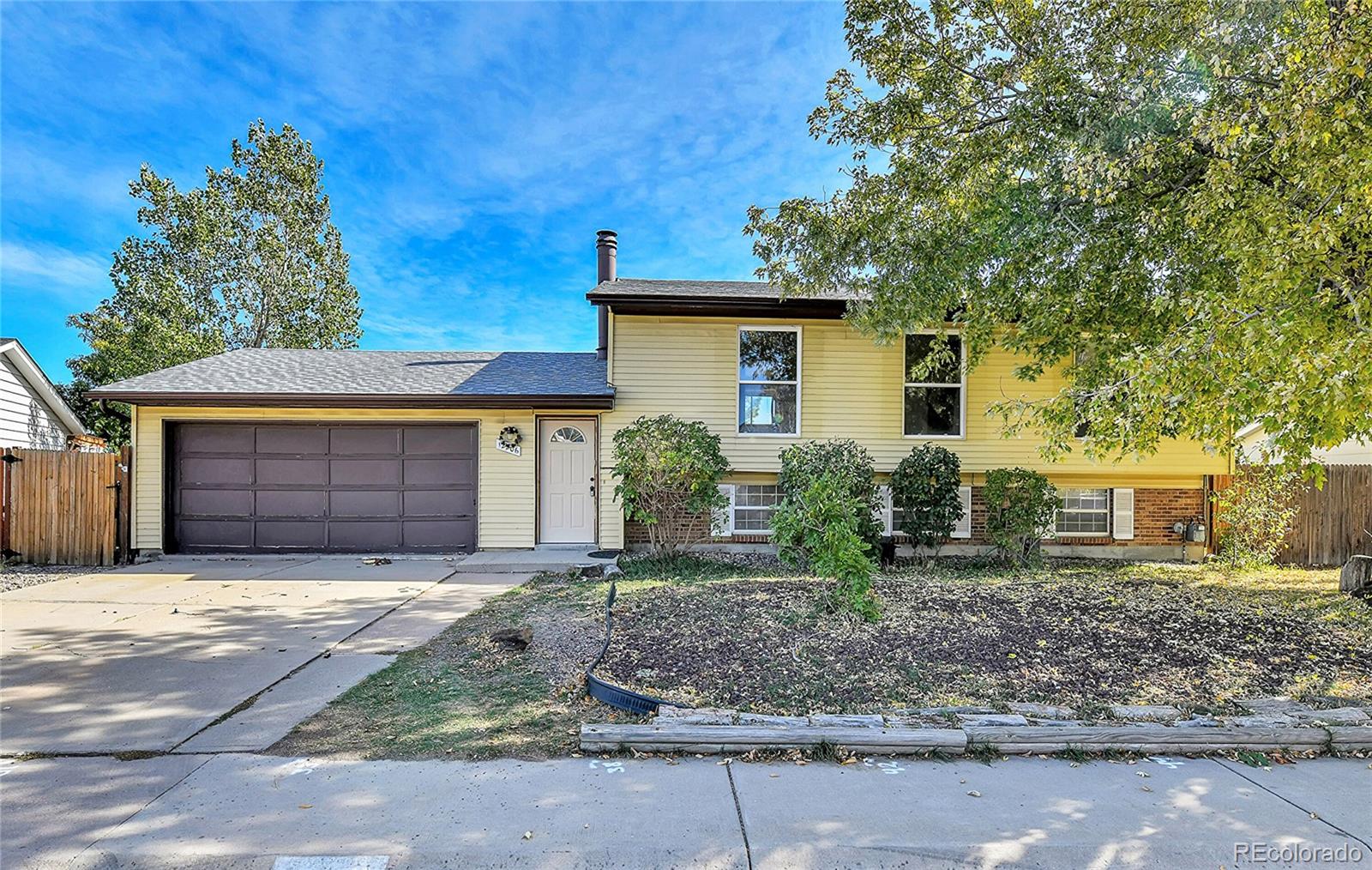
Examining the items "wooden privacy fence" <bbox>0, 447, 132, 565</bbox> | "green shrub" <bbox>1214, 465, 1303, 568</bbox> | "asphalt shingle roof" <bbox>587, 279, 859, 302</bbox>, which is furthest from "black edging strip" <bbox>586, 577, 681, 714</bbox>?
"green shrub" <bbox>1214, 465, 1303, 568</bbox>

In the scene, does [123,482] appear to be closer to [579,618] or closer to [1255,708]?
[579,618]

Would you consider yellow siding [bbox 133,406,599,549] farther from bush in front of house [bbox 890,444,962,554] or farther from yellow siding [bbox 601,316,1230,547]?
bush in front of house [bbox 890,444,962,554]

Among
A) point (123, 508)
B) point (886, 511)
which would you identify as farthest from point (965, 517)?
point (123, 508)

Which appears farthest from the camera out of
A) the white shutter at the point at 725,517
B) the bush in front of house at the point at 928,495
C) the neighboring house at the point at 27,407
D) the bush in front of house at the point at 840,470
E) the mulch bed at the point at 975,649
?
the neighboring house at the point at 27,407

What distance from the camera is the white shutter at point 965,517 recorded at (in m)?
9.08

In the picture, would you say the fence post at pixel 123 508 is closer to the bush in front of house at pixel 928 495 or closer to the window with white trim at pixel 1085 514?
the bush in front of house at pixel 928 495

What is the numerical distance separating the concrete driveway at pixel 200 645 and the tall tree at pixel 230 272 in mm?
13721

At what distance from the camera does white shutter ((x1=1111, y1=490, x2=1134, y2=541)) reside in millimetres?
9289

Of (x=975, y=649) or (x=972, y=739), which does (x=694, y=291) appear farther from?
(x=972, y=739)

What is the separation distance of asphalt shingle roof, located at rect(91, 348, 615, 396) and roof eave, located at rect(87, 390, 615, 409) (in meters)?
0.05

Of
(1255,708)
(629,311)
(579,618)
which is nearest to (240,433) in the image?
(629,311)

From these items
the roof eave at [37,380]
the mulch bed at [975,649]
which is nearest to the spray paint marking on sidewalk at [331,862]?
the mulch bed at [975,649]

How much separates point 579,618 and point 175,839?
11.0 feet

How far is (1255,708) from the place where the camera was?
3502 mm
